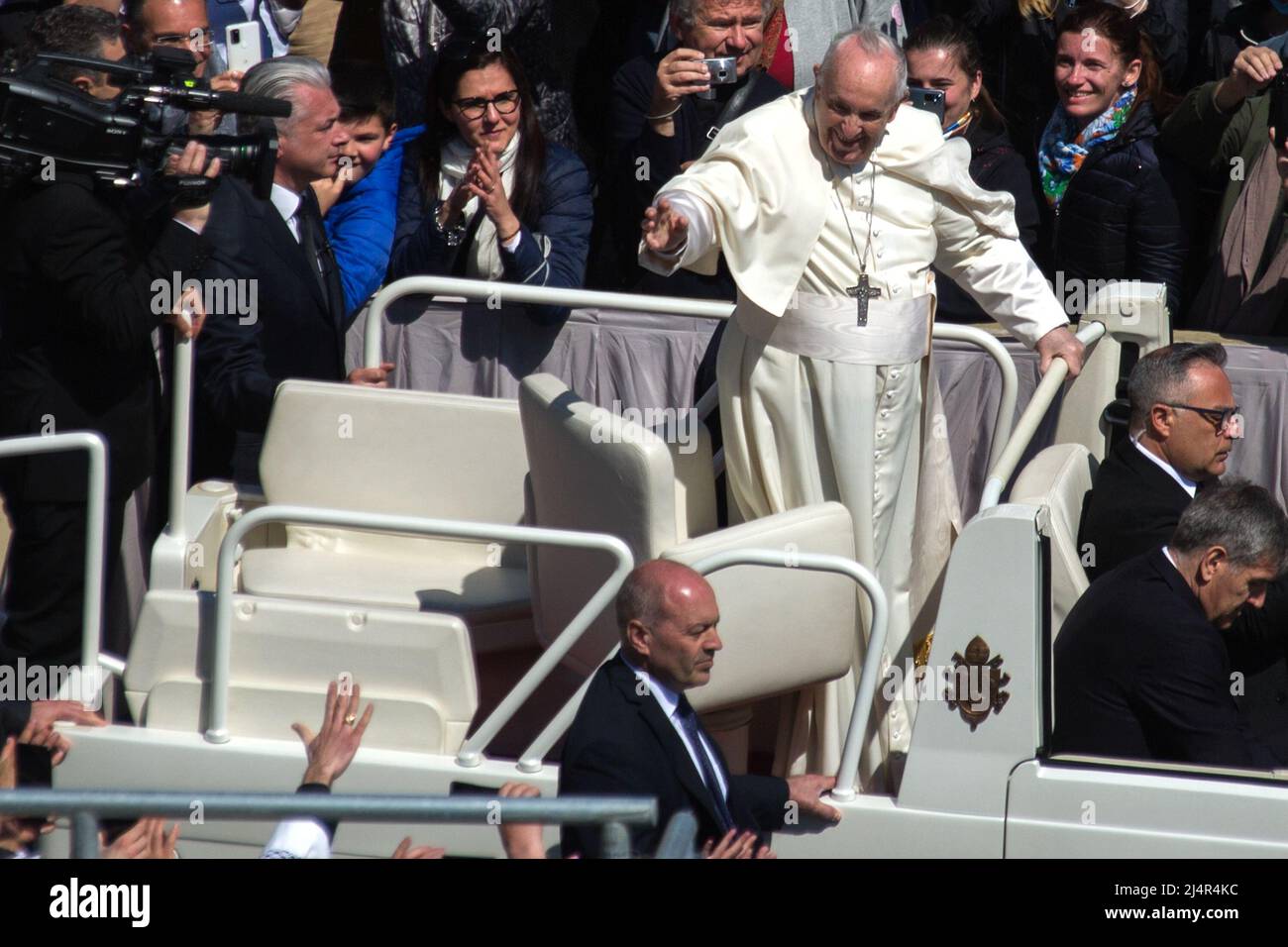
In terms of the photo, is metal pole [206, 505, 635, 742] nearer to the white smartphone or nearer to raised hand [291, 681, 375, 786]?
raised hand [291, 681, 375, 786]

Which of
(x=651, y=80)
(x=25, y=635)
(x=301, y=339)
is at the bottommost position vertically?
(x=25, y=635)

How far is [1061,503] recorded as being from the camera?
177 inches

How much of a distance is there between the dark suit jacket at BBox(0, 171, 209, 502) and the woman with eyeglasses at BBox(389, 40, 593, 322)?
1356 millimetres

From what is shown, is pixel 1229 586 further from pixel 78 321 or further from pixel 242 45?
pixel 242 45

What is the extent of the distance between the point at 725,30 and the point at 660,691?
2.98 meters

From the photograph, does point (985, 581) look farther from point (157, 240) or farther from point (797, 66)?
point (797, 66)

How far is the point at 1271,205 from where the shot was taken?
6.04 metres

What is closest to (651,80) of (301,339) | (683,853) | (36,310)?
(301,339)

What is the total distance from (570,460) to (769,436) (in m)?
Answer: 0.60

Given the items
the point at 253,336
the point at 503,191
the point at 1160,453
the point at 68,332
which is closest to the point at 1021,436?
the point at 1160,453

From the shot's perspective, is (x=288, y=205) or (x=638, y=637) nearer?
(x=638, y=637)

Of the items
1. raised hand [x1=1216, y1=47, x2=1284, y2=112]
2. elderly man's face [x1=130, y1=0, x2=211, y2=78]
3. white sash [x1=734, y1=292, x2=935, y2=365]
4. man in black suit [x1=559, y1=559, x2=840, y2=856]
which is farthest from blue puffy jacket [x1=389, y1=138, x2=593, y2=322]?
man in black suit [x1=559, y1=559, x2=840, y2=856]

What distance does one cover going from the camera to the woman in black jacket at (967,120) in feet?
20.5

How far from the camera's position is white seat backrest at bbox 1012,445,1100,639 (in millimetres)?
4383
